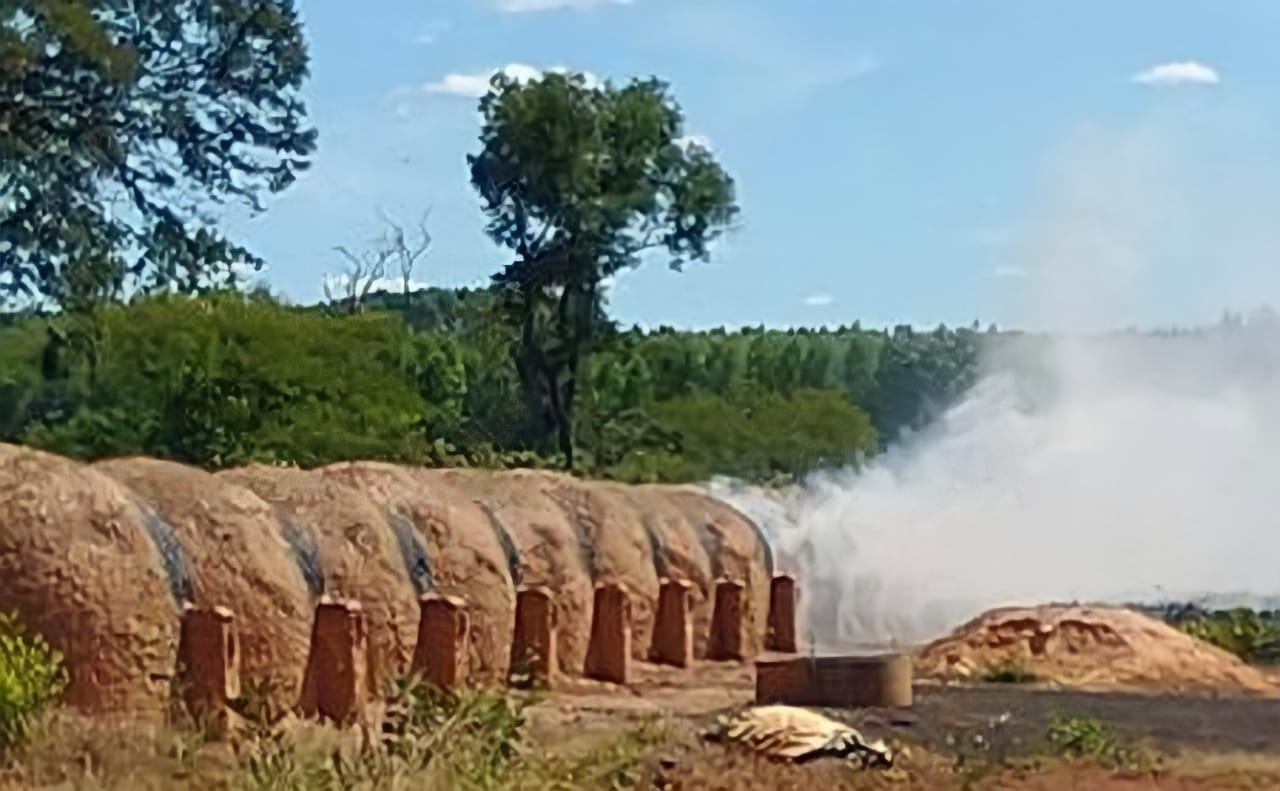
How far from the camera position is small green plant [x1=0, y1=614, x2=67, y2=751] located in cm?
1409

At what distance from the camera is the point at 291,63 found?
106 ft

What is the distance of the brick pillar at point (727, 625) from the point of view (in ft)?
96.9

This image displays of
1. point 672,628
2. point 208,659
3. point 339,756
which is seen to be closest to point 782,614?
point 672,628

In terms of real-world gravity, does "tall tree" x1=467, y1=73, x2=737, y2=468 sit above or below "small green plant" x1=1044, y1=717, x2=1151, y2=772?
above

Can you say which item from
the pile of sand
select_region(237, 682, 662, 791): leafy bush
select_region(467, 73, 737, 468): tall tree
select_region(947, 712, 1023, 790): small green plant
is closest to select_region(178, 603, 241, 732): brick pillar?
the pile of sand

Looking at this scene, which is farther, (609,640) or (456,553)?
(609,640)

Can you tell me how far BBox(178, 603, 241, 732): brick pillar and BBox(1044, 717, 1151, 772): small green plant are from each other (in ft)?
18.2

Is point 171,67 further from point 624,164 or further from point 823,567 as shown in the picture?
point 624,164

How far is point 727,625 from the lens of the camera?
1167 inches

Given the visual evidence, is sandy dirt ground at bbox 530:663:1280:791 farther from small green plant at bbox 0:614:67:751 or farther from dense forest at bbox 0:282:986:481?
dense forest at bbox 0:282:986:481

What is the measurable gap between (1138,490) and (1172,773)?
1033 inches

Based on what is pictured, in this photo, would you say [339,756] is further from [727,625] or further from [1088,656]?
[727,625]

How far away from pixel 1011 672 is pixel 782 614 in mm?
4324

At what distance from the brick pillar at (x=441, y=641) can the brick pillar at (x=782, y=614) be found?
10.7 m
